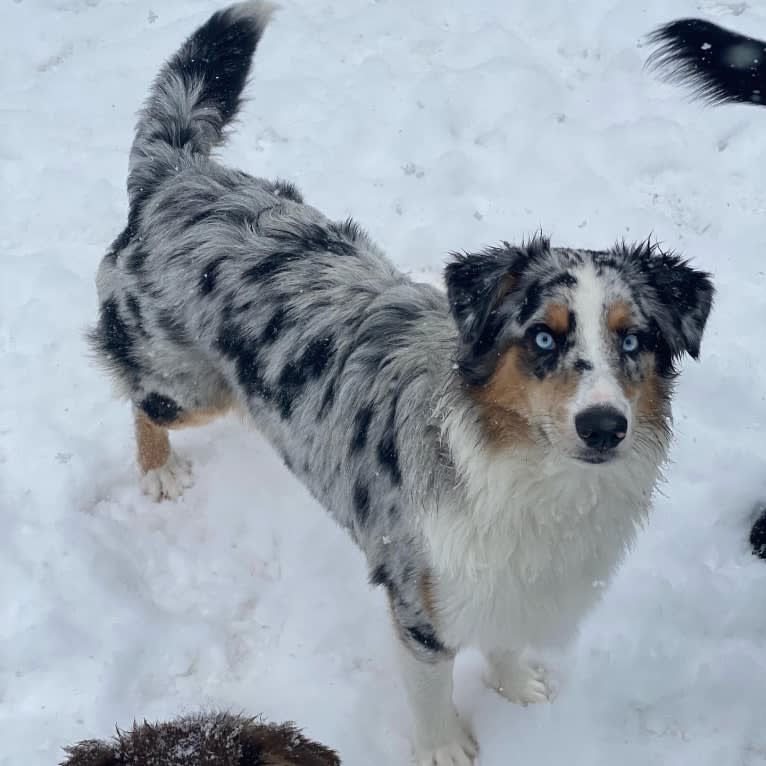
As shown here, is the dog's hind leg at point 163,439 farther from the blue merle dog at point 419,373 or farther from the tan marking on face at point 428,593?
the tan marking on face at point 428,593

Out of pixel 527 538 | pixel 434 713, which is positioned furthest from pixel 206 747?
pixel 434 713

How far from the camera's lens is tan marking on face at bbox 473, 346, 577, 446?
2.53 metres

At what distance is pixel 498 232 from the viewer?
5582 mm

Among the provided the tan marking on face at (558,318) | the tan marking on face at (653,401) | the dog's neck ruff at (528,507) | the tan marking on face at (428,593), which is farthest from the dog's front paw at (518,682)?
the tan marking on face at (558,318)

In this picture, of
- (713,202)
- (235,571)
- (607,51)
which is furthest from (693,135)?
(235,571)

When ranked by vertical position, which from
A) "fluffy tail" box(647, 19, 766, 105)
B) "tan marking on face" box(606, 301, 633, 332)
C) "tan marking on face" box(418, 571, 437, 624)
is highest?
"fluffy tail" box(647, 19, 766, 105)

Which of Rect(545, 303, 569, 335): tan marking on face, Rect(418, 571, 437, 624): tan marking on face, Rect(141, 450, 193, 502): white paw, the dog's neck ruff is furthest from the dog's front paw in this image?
Rect(141, 450, 193, 502): white paw

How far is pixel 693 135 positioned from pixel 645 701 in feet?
13.5

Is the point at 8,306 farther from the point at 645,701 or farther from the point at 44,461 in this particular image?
the point at 645,701

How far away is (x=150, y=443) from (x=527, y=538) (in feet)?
7.67

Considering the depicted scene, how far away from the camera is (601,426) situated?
7.90 ft

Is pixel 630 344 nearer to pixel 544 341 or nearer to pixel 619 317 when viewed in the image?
pixel 619 317

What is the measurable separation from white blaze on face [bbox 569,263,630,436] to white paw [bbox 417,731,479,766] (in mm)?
1760

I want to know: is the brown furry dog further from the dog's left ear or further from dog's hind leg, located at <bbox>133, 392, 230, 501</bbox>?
dog's hind leg, located at <bbox>133, 392, 230, 501</bbox>
